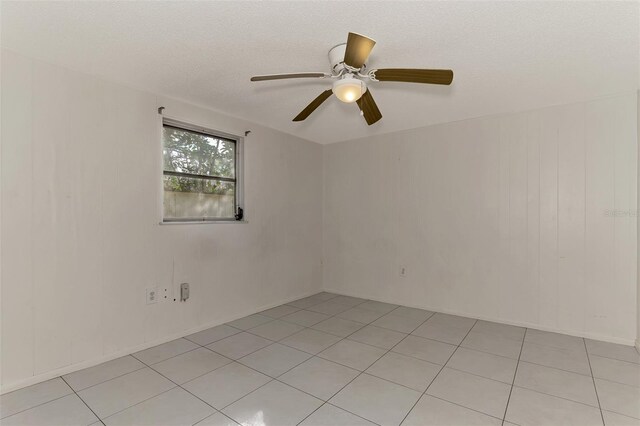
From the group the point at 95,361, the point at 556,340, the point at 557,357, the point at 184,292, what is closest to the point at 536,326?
the point at 556,340

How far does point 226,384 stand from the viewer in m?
2.26

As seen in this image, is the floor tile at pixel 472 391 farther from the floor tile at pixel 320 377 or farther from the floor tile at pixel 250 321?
the floor tile at pixel 250 321

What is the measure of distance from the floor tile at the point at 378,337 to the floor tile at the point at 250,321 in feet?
Result: 3.61

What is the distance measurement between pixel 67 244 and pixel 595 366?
14.6 ft

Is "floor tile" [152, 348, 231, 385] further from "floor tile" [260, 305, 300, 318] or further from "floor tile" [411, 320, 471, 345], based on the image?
"floor tile" [411, 320, 471, 345]

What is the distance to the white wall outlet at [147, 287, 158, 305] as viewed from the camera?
2.94 meters

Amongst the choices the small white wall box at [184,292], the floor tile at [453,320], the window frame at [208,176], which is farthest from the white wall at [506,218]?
the small white wall box at [184,292]

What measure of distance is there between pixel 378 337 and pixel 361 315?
72cm

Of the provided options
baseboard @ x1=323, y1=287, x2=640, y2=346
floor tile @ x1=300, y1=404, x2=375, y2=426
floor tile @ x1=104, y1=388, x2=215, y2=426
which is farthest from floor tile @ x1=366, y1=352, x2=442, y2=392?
baseboard @ x1=323, y1=287, x2=640, y2=346

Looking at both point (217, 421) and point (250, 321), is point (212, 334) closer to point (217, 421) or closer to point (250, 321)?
Answer: point (250, 321)

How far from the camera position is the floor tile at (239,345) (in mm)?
2773

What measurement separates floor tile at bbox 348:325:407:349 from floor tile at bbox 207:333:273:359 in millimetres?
924

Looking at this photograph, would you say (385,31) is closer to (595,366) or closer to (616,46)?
(616,46)

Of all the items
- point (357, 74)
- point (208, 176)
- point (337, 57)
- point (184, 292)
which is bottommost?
point (184, 292)
